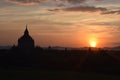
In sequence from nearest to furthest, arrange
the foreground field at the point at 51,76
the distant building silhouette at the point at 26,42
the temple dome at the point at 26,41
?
the foreground field at the point at 51,76 < the distant building silhouette at the point at 26,42 < the temple dome at the point at 26,41

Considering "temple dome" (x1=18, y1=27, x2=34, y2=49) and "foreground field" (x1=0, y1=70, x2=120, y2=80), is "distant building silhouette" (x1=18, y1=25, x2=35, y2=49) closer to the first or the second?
"temple dome" (x1=18, y1=27, x2=34, y2=49)

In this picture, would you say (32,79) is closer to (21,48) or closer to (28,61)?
(28,61)

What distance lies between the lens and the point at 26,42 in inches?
4067

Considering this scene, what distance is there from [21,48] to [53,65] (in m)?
35.0

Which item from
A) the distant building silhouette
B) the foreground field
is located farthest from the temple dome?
the foreground field

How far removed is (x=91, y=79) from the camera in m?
40.9

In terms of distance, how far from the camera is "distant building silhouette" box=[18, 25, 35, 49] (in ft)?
331

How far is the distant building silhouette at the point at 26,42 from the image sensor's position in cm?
10074

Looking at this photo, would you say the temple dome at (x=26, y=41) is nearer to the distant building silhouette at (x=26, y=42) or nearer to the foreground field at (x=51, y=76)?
the distant building silhouette at (x=26, y=42)

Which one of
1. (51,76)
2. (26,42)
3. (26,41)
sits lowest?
(51,76)

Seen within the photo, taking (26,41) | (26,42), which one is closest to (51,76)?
(26,42)

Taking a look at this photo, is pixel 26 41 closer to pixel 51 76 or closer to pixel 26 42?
pixel 26 42

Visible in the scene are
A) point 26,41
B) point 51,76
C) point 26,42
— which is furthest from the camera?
point 26,41

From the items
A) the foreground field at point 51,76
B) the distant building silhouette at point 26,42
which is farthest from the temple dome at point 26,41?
the foreground field at point 51,76
